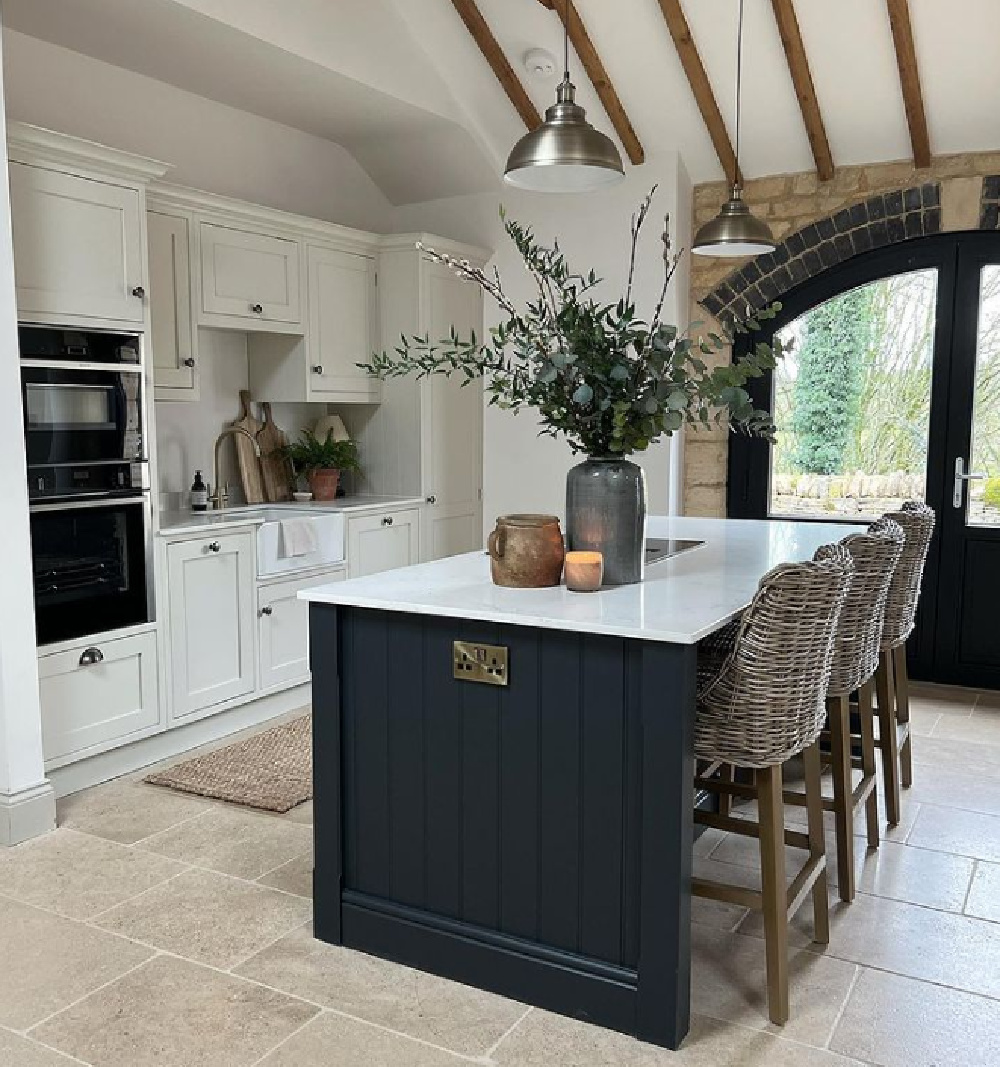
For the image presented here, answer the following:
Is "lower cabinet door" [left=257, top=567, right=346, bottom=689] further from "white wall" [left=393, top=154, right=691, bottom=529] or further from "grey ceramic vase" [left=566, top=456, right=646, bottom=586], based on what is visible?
"grey ceramic vase" [left=566, top=456, right=646, bottom=586]

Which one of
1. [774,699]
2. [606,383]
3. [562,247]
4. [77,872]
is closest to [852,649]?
[774,699]

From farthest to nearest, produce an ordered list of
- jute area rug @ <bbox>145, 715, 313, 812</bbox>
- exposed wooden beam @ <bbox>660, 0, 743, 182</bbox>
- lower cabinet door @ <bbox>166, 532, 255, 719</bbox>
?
exposed wooden beam @ <bbox>660, 0, 743, 182</bbox>, lower cabinet door @ <bbox>166, 532, 255, 719</bbox>, jute area rug @ <bbox>145, 715, 313, 812</bbox>

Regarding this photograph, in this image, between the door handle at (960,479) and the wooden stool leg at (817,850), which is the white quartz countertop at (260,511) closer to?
the wooden stool leg at (817,850)

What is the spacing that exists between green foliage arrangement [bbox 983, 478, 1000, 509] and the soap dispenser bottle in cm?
392

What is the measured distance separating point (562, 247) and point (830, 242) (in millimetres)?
1457

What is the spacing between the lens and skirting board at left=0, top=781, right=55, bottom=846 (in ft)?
11.3

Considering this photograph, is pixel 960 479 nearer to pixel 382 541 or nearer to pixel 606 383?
pixel 382 541

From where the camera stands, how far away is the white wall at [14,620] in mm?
3303

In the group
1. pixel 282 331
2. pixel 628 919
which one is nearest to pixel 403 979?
pixel 628 919

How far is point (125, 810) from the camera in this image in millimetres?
3787

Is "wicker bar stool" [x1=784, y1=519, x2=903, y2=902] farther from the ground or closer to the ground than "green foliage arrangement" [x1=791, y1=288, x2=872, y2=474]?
closer to the ground

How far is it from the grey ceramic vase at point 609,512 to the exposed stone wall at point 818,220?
3.05 metres

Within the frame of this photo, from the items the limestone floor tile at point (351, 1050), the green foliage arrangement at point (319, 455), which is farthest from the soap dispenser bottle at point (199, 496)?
the limestone floor tile at point (351, 1050)

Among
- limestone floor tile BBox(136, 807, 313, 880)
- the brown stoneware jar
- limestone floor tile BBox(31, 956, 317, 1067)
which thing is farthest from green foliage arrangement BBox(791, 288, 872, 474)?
limestone floor tile BBox(31, 956, 317, 1067)
